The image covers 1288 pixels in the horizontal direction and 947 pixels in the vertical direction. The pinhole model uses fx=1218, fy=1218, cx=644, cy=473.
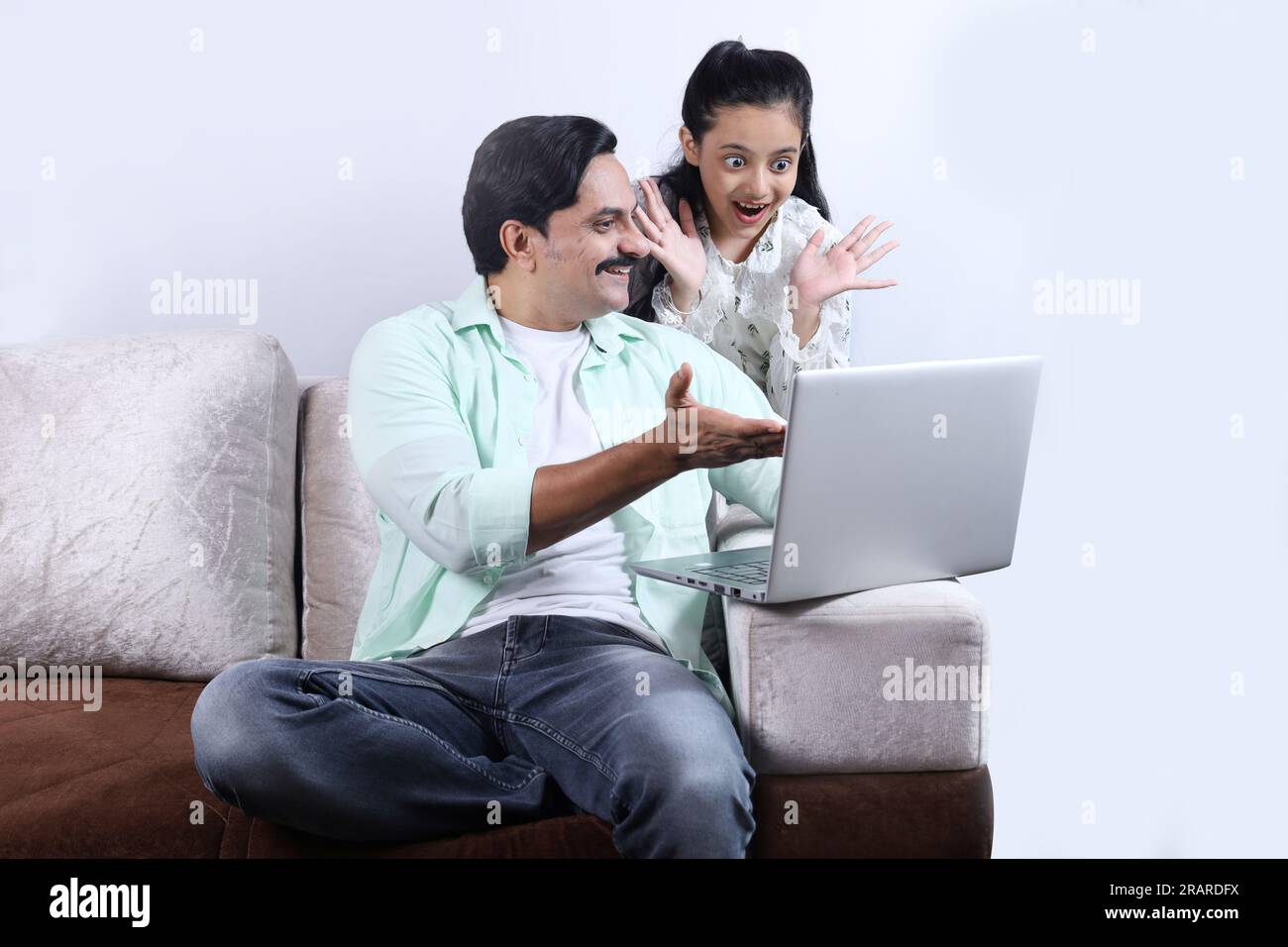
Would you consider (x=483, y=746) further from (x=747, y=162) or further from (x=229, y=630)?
(x=747, y=162)

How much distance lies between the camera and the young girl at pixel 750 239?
208cm

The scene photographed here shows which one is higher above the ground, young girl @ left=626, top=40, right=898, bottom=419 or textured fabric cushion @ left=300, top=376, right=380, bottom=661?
young girl @ left=626, top=40, right=898, bottom=419

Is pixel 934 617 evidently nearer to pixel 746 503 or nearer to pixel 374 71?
pixel 746 503

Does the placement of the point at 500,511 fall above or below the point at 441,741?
above

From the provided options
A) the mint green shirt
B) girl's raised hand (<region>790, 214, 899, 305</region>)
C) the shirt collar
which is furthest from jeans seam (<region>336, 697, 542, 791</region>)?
girl's raised hand (<region>790, 214, 899, 305</region>)

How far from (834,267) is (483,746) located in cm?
108

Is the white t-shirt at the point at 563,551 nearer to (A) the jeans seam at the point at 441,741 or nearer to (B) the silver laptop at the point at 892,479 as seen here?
(B) the silver laptop at the point at 892,479

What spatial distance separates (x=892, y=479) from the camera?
4.54ft

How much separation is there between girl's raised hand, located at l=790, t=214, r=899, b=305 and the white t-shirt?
1.68ft

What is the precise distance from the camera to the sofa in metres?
1.45

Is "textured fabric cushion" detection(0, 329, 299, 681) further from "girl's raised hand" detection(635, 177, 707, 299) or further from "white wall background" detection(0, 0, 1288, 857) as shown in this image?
"girl's raised hand" detection(635, 177, 707, 299)

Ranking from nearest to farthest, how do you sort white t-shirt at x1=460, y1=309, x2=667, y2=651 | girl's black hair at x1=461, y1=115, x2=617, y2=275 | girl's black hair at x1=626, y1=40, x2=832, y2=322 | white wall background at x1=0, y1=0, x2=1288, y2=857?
white t-shirt at x1=460, y1=309, x2=667, y2=651
girl's black hair at x1=461, y1=115, x2=617, y2=275
girl's black hair at x1=626, y1=40, x2=832, y2=322
white wall background at x1=0, y1=0, x2=1288, y2=857

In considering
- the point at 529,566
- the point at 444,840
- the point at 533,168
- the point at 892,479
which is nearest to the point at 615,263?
the point at 533,168
